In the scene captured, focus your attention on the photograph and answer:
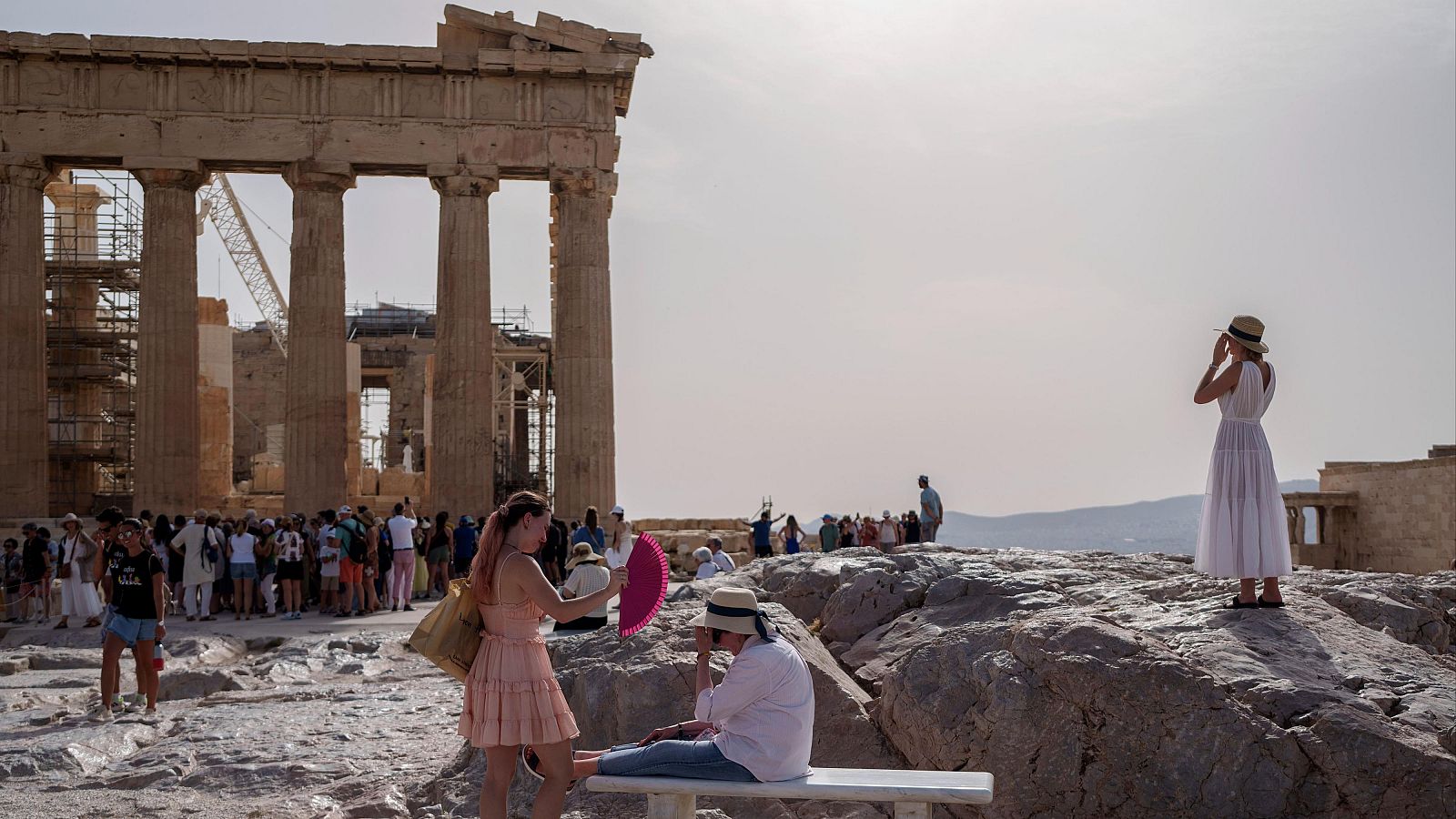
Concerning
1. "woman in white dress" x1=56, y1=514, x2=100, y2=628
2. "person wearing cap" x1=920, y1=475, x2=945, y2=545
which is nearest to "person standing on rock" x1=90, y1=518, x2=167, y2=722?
"woman in white dress" x1=56, y1=514, x2=100, y2=628

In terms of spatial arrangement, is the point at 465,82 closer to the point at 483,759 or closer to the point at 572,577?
the point at 572,577

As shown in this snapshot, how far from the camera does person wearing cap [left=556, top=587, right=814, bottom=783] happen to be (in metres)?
4.98

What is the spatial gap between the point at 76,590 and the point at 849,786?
1383 cm

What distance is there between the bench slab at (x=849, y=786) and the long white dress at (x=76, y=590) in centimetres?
1293

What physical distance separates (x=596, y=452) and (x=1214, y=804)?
70.0 ft

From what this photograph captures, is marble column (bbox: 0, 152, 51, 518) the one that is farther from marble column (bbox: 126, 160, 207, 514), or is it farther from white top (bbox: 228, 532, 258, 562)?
white top (bbox: 228, 532, 258, 562)

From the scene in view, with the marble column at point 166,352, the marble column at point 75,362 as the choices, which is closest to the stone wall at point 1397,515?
the marble column at point 166,352

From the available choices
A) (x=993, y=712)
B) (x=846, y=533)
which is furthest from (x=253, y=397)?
(x=993, y=712)

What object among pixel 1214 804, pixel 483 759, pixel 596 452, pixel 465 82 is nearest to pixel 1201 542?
pixel 1214 804

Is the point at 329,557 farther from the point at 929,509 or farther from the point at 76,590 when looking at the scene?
the point at 929,509

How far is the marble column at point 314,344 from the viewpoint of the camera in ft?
83.7

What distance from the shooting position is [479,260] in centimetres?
2606

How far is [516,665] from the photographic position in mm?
5324

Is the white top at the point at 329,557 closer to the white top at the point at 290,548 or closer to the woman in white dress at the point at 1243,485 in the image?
the white top at the point at 290,548
